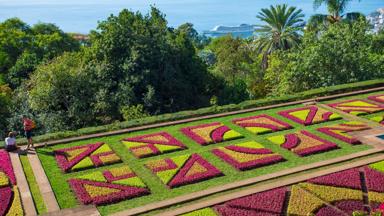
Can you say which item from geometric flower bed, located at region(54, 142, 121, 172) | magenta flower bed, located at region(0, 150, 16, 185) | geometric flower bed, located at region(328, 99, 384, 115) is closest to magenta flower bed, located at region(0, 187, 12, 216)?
magenta flower bed, located at region(0, 150, 16, 185)

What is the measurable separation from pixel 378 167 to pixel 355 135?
4.45m

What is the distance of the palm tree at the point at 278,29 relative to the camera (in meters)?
42.8

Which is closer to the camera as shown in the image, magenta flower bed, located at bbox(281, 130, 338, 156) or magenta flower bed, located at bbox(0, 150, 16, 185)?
magenta flower bed, located at bbox(0, 150, 16, 185)

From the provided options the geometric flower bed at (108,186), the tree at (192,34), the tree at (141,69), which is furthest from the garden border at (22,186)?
the tree at (192,34)

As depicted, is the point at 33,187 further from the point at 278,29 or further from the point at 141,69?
the point at 278,29

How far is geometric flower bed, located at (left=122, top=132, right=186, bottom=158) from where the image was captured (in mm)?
21016

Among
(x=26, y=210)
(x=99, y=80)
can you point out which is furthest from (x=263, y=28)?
(x=26, y=210)

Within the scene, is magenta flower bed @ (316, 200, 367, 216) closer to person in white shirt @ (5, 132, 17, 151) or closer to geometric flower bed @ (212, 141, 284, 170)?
geometric flower bed @ (212, 141, 284, 170)

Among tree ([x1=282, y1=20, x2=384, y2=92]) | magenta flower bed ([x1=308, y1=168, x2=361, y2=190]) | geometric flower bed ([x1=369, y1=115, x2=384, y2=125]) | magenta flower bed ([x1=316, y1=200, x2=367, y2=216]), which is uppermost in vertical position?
tree ([x1=282, y1=20, x2=384, y2=92])

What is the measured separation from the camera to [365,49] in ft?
115

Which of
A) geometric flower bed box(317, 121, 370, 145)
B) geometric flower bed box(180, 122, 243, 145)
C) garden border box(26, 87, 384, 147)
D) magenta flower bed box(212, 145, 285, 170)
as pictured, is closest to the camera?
magenta flower bed box(212, 145, 285, 170)

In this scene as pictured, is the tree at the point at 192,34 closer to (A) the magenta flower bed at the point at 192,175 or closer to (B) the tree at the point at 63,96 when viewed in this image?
(B) the tree at the point at 63,96

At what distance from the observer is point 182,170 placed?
18844 mm

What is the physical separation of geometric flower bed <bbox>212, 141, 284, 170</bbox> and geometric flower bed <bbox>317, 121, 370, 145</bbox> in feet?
13.7
